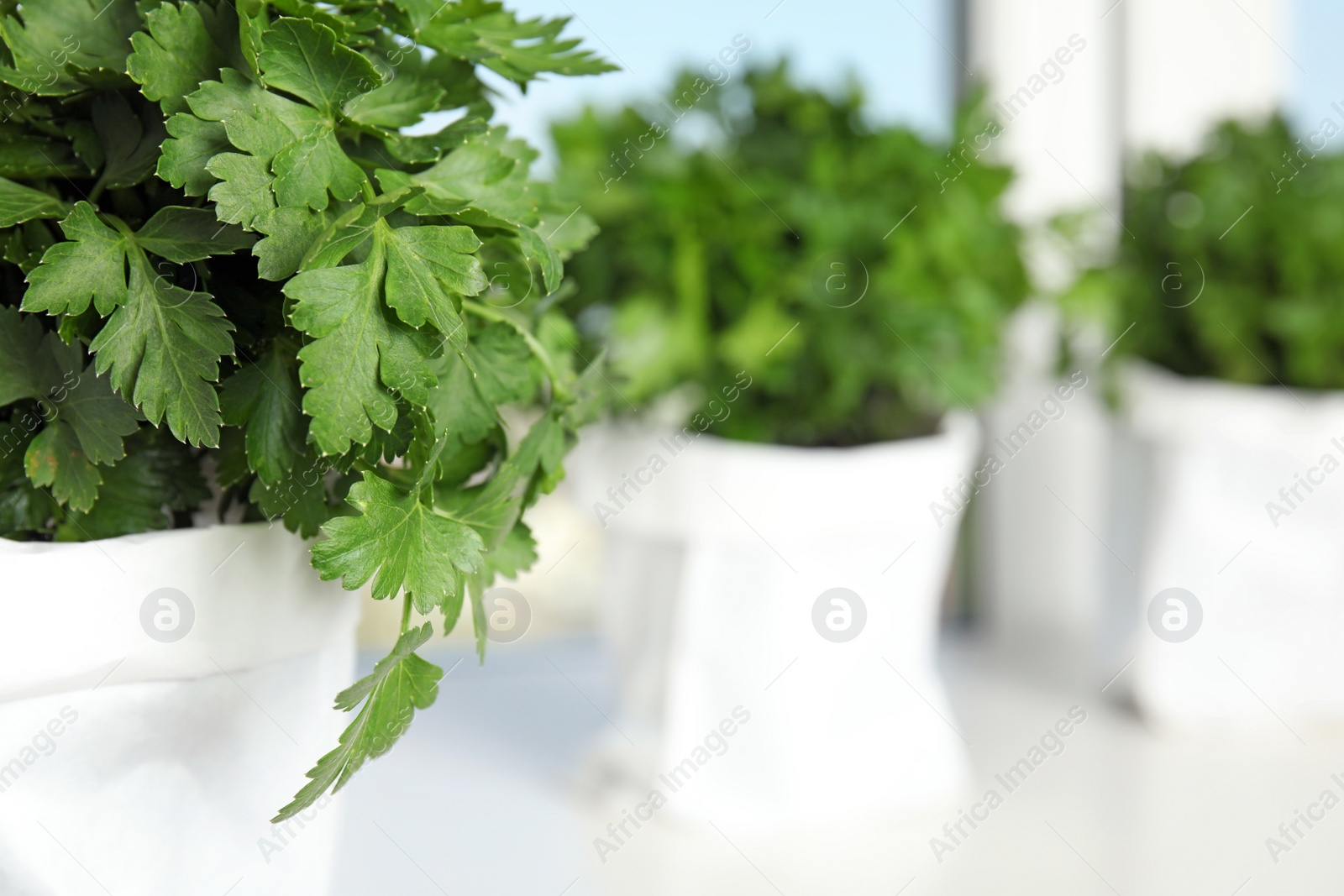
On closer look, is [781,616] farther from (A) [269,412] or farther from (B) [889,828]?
(A) [269,412]

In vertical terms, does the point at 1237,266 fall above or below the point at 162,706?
above

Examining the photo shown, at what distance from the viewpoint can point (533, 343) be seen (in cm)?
45

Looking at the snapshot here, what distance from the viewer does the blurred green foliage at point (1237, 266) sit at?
855 mm

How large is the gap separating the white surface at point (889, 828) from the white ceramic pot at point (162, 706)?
300 millimetres

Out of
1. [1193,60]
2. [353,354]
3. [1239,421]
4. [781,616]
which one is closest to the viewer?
[353,354]

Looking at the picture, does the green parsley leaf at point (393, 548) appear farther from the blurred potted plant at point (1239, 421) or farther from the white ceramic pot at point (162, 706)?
the blurred potted plant at point (1239, 421)

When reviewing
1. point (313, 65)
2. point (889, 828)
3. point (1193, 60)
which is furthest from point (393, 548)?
point (1193, 60)

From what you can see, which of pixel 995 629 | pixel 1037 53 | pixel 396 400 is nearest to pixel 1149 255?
pixel 1037 53

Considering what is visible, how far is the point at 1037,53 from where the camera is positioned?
3.49 feet

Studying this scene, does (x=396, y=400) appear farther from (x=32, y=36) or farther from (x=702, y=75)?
(x=702, y=75)

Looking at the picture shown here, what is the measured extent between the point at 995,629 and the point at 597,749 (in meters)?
0.54

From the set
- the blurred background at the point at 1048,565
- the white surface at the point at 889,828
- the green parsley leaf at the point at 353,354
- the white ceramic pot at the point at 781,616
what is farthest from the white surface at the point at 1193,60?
the green parsley leaf at the point at 353,354

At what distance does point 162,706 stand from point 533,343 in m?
0.21

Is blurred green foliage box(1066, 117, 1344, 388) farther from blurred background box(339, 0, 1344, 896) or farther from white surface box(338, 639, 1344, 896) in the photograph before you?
white surface box(338, 639, 1344, 896)
